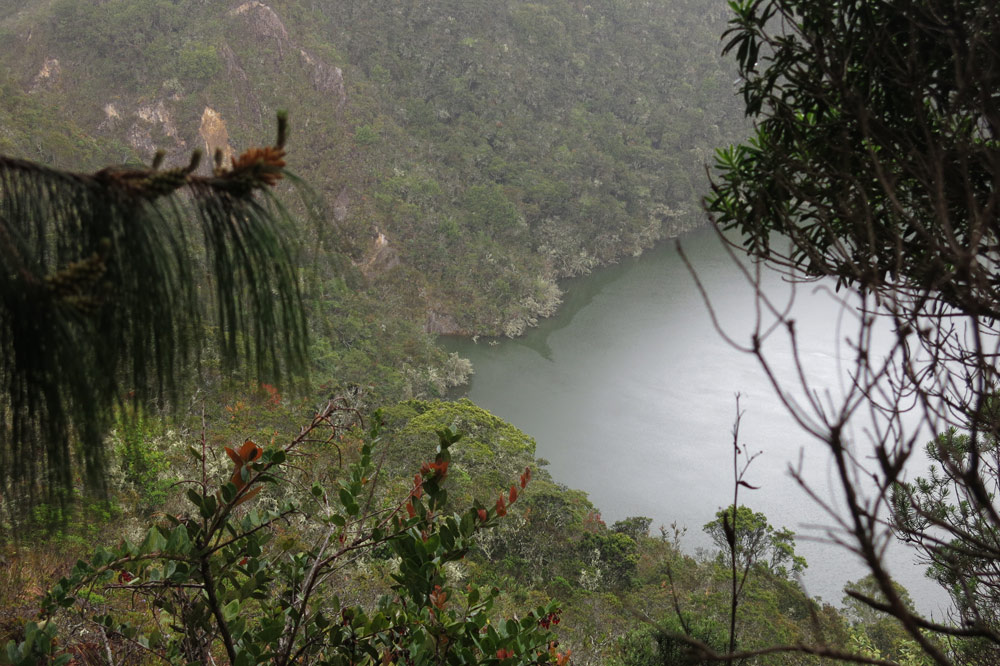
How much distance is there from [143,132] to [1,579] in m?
12.7

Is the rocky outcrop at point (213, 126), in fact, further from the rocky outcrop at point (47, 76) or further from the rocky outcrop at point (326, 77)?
the rocky outcrop at point (326, 77)

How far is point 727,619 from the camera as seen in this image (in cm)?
554

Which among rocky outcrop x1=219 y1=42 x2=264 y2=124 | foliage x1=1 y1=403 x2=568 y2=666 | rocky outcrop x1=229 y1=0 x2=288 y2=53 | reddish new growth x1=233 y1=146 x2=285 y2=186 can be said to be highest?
rocky outcrop x1=229 y1=0 x2=288 y2=53

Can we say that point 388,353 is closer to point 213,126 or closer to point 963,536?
point 213,126

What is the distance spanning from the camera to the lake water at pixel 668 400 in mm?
8648

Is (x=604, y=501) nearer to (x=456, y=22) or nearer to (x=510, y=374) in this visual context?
(x=510, y=374)

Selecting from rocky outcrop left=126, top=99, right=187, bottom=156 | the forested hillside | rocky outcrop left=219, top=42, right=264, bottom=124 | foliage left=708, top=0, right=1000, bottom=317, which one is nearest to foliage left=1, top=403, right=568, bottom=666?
foliage left=708, top=0, right=1000, bottom=317

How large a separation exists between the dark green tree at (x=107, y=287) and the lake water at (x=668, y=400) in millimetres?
6577

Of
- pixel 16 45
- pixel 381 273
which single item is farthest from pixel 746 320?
pixel 16 45

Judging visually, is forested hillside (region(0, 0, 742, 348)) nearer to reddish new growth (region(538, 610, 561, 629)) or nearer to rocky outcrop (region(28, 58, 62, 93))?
rocky outcrop (region(28, 58, 62, 93))

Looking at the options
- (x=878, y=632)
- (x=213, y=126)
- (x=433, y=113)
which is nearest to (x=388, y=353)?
(x=213, y=126)

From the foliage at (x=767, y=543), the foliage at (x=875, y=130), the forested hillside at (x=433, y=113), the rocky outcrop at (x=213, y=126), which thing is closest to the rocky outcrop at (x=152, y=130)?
the forested hillside at (x=433, y=113)

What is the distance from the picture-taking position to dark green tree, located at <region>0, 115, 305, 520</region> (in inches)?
17.1

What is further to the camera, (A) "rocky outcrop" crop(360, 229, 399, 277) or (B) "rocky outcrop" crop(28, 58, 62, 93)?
(A) "rocky outcrop" crop(360, 229, 399, 277)
